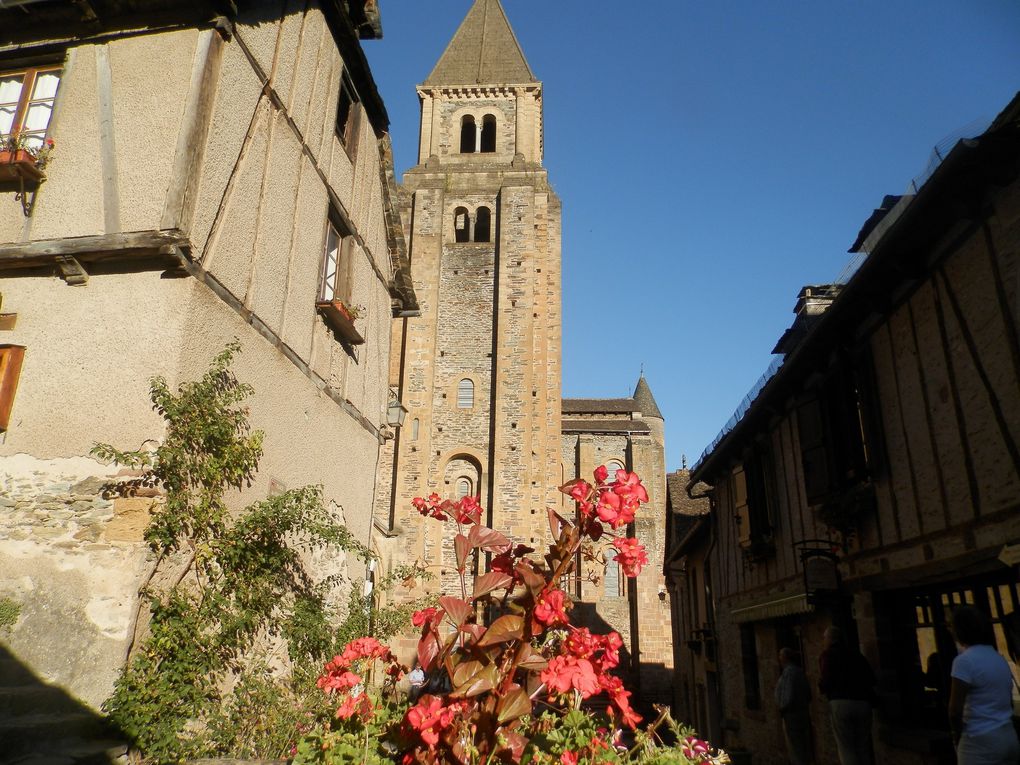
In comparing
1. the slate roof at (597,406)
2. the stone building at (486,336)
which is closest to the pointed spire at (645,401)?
the slate roof at (597,406)

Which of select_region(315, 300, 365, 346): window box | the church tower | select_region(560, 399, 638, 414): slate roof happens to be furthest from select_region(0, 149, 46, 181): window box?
select_region(560, 399, 638, 414): slate roof

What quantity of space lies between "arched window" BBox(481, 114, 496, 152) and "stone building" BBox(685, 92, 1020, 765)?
831 inches

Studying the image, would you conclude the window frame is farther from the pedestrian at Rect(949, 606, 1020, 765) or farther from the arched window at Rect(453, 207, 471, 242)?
the arched window at Rect(453, 207, 471, 242)

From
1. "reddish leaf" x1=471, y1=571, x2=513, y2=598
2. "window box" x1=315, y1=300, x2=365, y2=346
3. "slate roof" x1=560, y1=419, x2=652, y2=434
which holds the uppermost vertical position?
"slate roof" x1=560, y1=419, x2=652, y2=434

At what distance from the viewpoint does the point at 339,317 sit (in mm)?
7926

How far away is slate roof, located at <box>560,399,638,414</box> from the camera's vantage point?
36188 mm

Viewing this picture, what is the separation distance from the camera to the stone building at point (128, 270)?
4910mm

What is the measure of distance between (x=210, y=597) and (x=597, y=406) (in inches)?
1285

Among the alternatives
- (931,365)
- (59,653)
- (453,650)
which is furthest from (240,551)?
(931,365)

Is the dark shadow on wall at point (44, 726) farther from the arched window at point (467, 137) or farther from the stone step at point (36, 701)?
the arched window at point (467, 137)

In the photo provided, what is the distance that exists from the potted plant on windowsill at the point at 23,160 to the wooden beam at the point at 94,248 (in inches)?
23.8

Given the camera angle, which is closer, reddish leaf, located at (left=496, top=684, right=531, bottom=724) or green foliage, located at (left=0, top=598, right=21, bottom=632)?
reddish leaf, located at (left=496, top=684, right=531, bottom=724)

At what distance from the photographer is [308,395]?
24.6 feet

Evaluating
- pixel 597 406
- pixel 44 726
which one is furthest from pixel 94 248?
pixel 597 406
